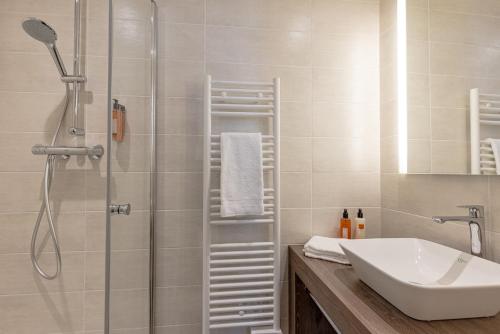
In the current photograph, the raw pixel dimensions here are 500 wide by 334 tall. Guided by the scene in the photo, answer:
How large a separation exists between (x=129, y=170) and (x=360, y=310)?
0.90 metres

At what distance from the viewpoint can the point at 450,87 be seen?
44.6 inches

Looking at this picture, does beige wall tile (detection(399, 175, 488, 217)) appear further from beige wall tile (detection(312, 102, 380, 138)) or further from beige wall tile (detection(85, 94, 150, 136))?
beige wall tile (detection(85, 94, 150, 136))

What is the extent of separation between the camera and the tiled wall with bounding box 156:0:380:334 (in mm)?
1421

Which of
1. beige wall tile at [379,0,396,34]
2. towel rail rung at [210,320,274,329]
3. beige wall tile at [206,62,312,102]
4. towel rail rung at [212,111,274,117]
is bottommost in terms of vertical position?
towel rail rung at [210,320,274,329]

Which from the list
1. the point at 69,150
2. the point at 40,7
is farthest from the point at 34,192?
the point at 40,7

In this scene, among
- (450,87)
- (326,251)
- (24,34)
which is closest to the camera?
(450,87)

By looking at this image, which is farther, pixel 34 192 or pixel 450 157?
pixel 34 192

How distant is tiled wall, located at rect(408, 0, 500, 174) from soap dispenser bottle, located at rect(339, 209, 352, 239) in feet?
1.37

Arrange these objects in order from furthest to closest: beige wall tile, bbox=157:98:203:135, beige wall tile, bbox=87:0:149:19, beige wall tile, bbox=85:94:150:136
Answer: beige wall tile, bbox=157:98:203:135
beige wall tile, bbox=85:94:150:136
beige wall tile, bbox=87:0:149:19

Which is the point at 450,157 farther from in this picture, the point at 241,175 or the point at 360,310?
the point at 241,175

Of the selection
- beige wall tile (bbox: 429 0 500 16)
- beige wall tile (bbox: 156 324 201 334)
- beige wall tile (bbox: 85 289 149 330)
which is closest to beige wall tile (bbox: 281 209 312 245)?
beige wall tile (bbox: 156 324 201 334)

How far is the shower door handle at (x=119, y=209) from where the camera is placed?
815 mm

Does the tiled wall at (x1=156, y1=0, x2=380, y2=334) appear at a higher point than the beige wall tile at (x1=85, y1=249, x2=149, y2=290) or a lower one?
higher

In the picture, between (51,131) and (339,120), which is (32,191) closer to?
(51,131)
